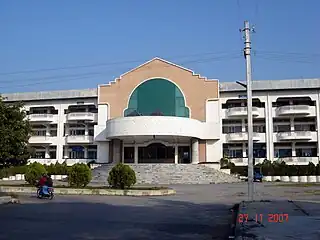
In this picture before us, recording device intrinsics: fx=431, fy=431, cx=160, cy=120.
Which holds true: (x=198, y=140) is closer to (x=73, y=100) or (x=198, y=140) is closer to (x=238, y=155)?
(x=238, y=155)

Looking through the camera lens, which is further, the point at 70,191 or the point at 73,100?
the point at 73,100

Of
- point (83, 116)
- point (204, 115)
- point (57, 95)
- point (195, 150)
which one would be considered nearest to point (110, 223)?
point (195, 150)

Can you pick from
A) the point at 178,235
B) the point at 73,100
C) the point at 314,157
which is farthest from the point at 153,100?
the point at 178,235

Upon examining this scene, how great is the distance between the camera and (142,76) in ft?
183

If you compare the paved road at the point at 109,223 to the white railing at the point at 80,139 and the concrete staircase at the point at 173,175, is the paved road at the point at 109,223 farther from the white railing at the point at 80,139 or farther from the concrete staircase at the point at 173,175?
the white railing at the point at 80,139

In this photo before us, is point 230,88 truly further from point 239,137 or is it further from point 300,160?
point 300,160

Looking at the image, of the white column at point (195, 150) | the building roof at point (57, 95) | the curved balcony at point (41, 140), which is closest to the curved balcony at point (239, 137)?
the white column at point (195, 150)

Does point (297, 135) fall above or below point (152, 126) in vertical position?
below

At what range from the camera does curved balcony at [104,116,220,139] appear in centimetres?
4859

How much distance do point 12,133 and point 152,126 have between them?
2553 centimetres

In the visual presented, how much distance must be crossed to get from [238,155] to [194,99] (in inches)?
368

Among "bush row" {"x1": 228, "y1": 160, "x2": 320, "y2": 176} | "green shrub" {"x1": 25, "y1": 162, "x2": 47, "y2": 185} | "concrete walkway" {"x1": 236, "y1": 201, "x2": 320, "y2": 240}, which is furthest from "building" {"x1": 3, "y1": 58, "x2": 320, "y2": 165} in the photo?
"concrete walkway" {"x1": 236, "y1": 201, "x2": 320, "y2": 240}

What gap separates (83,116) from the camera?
58781 mm

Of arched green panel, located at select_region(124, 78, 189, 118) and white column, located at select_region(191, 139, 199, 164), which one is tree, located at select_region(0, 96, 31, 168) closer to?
arched green panel, located at select_region(124, 78, 189, 118)
